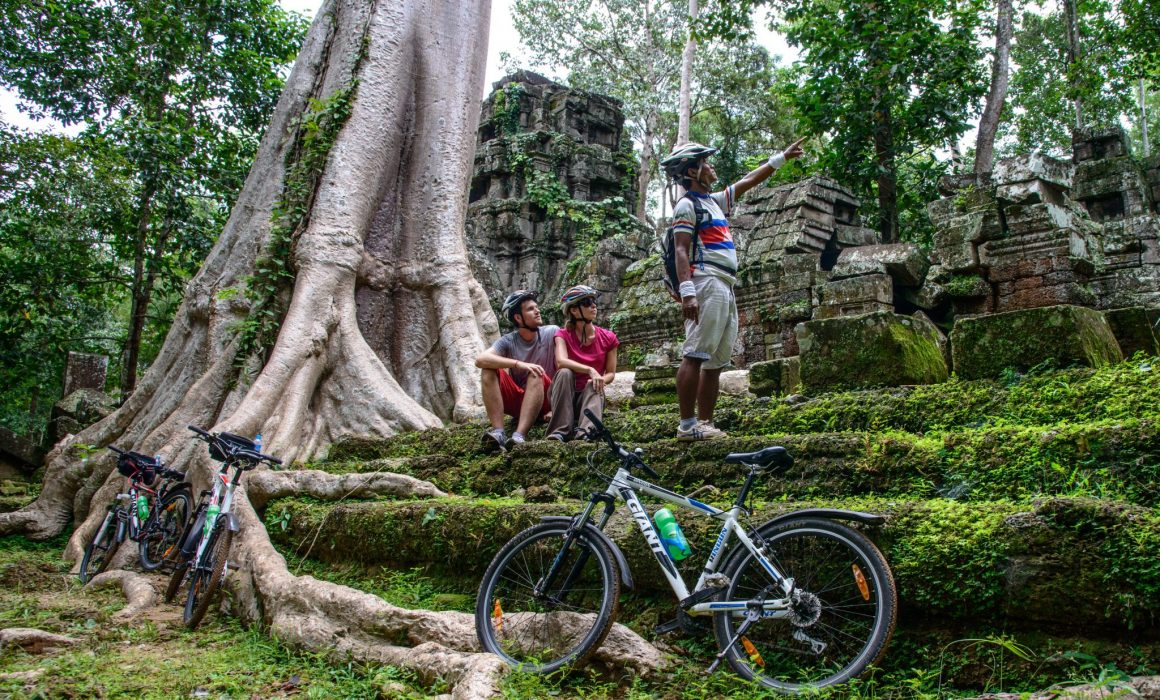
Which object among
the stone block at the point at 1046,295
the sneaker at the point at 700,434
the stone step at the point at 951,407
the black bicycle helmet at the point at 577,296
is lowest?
the sneaker at the point at 700,434

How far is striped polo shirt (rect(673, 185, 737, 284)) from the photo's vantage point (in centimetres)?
454

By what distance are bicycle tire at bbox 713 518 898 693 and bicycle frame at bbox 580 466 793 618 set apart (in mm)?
34

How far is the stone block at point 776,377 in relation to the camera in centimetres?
549

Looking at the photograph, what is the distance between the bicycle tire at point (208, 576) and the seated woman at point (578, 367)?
75.2 inches

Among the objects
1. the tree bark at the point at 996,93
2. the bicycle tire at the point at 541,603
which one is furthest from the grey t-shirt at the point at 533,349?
the tree bark at the point at 996,93

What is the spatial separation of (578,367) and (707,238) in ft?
3.96

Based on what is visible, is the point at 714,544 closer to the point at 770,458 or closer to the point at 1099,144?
the point at 770,458

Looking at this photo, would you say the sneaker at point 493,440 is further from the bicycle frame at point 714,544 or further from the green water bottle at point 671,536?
the green water bottle at point 671,536

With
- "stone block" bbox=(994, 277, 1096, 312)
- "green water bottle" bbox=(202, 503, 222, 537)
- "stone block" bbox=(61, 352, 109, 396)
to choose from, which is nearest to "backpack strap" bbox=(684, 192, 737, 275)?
"stone block" bbox=(994, 277, 1096, 312)

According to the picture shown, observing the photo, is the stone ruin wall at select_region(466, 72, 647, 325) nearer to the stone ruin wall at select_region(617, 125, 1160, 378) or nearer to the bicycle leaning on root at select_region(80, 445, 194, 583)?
the stone ruin wall at select_region(617, 125, 1160, 378)

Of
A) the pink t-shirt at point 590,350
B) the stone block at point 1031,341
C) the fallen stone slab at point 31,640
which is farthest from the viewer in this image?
the pink t-shirt at point 590,350

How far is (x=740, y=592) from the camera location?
2.98 metres

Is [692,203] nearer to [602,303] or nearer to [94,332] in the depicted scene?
[602,303]

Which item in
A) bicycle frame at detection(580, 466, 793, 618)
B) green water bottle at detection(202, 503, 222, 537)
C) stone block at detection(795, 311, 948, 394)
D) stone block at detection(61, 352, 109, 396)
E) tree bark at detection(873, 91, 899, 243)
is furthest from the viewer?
stone block at detection(61, 352, 109, 396)
